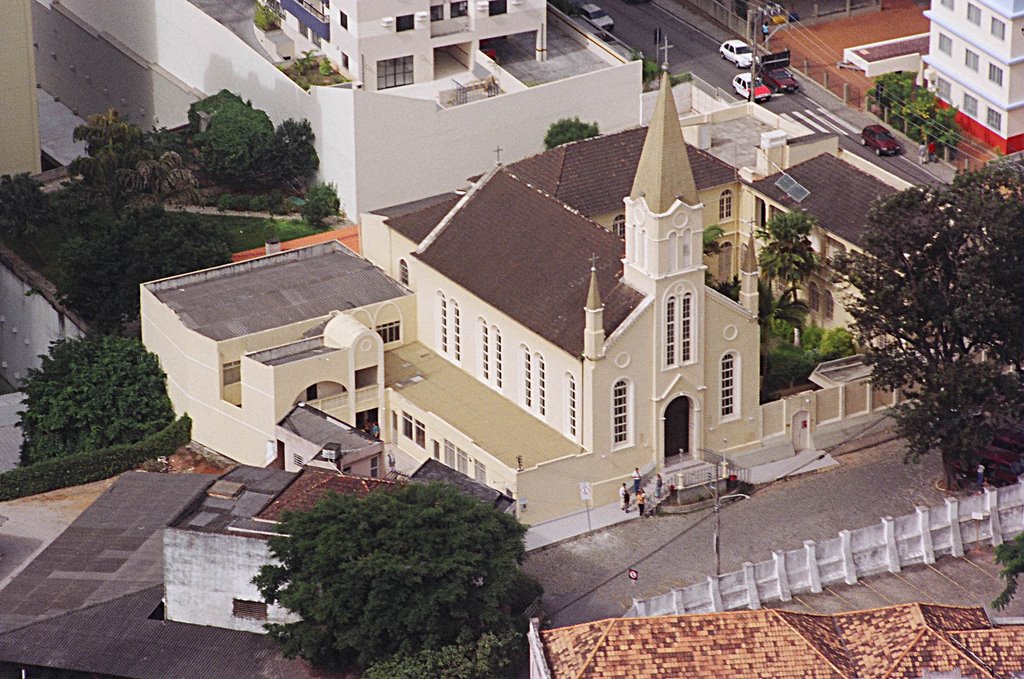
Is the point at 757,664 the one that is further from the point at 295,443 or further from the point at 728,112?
the point at 728,112

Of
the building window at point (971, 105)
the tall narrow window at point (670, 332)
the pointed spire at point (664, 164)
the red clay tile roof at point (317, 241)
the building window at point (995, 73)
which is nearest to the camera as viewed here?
the pointed spire at point (664, 164)

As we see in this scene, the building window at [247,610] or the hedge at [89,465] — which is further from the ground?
the hedge at [89,465]

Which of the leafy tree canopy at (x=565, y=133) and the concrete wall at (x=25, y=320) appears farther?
Result: the leafy tree canopy at (x=565, y=133)

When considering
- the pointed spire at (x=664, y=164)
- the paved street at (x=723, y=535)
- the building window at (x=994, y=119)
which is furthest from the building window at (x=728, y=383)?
the building window at (x=994, y=119)

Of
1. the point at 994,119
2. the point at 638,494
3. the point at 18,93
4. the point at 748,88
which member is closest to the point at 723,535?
the point at 638,494

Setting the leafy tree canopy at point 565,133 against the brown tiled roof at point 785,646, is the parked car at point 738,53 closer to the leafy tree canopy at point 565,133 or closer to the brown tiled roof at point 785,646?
the leafy tree canopy at point 565,133

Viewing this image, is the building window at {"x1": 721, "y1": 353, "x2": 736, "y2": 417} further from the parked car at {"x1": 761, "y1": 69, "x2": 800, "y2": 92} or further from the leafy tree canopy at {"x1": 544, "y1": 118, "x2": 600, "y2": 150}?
the parked car at {"x1": 761, "y1": 69, "x2": 800, "y2": 92}

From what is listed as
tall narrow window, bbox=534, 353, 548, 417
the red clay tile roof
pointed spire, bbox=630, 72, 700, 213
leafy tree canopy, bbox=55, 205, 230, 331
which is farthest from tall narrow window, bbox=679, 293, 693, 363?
leafy tree canopy, bbox=55, 205, 230, 331
